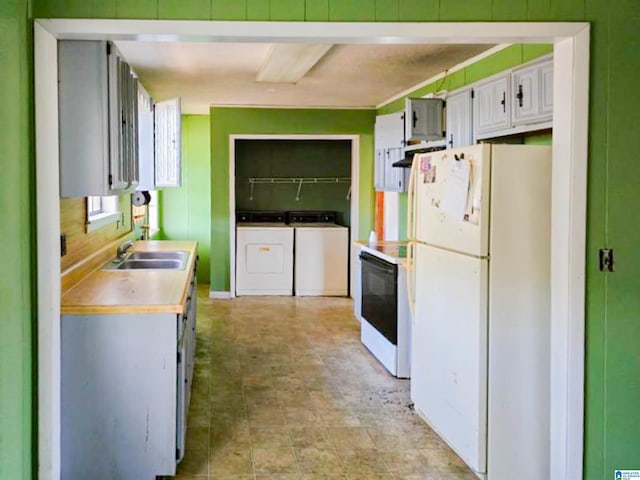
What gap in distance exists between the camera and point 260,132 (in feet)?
26.1

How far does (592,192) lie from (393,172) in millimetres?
3809

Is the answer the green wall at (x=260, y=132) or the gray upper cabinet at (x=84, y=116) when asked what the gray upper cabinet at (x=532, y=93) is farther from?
the green wall at (x=260, y=132)

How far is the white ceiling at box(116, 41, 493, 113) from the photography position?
471 centimetres

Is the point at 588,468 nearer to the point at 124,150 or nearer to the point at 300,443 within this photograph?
the point at 300,443

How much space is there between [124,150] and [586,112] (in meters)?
2.23

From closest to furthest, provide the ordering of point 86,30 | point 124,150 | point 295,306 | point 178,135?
1. point 86,30
2. point 124,150
3. point 178,135
4. point 295,306

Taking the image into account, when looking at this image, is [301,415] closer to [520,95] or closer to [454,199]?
[454,199]

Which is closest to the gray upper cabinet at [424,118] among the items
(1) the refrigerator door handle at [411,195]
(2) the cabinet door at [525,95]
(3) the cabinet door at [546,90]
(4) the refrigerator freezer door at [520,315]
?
(2) the cabinet door at [525,95]

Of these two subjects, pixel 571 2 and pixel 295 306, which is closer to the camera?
pixel 571 2

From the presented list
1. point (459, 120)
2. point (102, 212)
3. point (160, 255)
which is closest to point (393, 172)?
point (459, 120)

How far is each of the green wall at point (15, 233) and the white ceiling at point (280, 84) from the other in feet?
7.03

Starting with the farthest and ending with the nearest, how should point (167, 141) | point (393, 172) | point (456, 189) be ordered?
point (393, 172) → point (167, 141) → point (456, 189)

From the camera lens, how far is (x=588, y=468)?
2.82m

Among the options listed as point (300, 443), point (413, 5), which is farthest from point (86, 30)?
point (300, 443)
